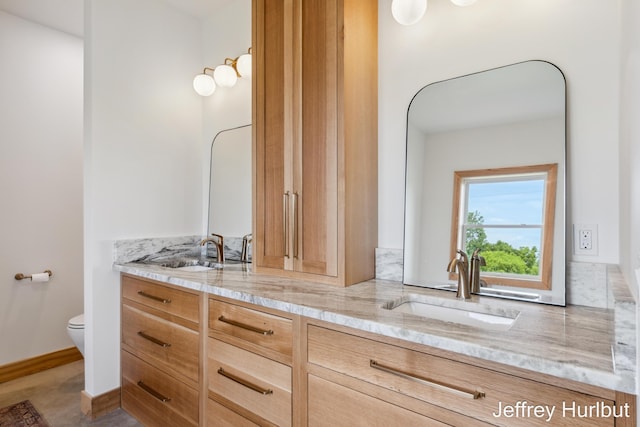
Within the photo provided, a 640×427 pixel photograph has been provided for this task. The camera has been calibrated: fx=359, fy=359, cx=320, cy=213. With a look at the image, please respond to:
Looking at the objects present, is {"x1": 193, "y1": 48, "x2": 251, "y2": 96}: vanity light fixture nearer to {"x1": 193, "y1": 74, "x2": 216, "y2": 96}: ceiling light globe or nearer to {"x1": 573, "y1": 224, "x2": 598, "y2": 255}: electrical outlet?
{"x1": 193, "y1": 74, "x2": 216, "y2": 96}: ceiling light globe

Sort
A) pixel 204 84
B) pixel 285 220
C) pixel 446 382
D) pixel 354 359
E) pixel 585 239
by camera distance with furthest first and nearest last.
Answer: pixel 204 84
pixel 285 220
pixel 585 239
pixel 354 359
pixel 446 382

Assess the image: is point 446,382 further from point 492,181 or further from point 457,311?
point 492,181

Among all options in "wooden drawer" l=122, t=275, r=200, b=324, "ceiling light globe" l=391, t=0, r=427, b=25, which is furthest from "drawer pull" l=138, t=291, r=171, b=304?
"ceiling light globe" l=391, t=0, r=427, b=25

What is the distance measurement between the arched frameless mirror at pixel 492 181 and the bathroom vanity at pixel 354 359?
0.14 metres

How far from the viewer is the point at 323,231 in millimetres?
1691

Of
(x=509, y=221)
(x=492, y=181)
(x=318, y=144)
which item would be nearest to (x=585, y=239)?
(x=509, y=221)

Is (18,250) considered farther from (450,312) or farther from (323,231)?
(450,312)

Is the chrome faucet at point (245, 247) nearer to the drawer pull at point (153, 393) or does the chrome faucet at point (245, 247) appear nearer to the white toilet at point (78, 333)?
the drawer pull at point (153, 393)

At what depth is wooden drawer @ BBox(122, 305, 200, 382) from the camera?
1.81 m

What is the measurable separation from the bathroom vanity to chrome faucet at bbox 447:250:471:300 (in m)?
0.06

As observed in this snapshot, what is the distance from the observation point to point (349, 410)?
1.20 metres

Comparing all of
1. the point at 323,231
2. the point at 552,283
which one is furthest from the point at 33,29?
the point at 552,283

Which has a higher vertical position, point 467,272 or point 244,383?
point 467,272

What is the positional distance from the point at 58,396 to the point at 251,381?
73.0 inches
